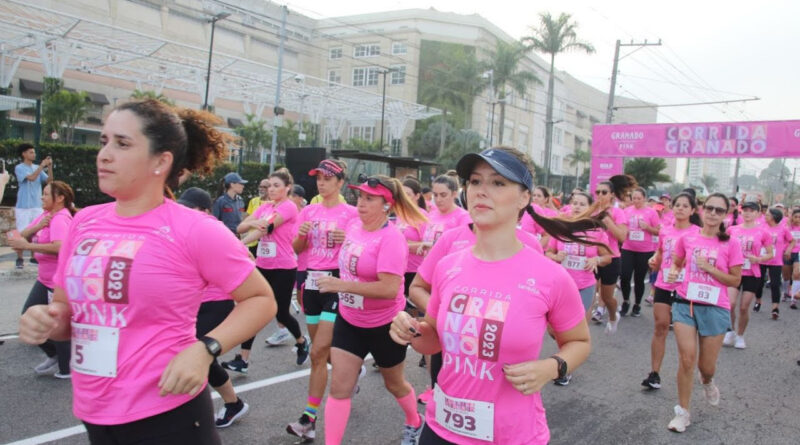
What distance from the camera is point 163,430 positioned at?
1.93m

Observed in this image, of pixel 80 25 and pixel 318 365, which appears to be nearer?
pixel 318 365

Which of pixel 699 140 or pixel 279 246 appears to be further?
pixel 699 140

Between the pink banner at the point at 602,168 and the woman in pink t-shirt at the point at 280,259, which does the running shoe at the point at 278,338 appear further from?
the pink banner at the point at 602,168

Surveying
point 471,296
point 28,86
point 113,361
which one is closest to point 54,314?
point 113,361

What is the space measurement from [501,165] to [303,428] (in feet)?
9.19

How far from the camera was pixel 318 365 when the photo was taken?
162 inches

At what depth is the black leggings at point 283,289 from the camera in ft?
19.0

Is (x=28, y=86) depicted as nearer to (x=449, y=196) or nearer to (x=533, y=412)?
(x=449, y=196)

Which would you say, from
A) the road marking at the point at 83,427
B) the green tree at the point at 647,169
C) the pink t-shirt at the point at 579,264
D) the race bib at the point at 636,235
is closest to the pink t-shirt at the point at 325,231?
the road marking at the point at 83,427

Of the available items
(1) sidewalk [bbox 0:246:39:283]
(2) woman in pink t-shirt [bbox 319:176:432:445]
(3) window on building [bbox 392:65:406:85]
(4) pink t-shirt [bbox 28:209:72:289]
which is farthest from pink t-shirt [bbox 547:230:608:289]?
(3) window on building [bbox 392:65:406:85]

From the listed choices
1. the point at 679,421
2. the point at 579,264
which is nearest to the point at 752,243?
the point at 579,264

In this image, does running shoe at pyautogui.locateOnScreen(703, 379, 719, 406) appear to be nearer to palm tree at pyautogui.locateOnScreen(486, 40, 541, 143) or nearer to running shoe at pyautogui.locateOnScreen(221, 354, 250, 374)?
running shoe at pyautogui.locateOnScreen(221, 354, 250, 374)

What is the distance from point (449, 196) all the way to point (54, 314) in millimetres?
4683

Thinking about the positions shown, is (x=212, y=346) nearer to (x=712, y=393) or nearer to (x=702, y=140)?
(x=712, y=393)
